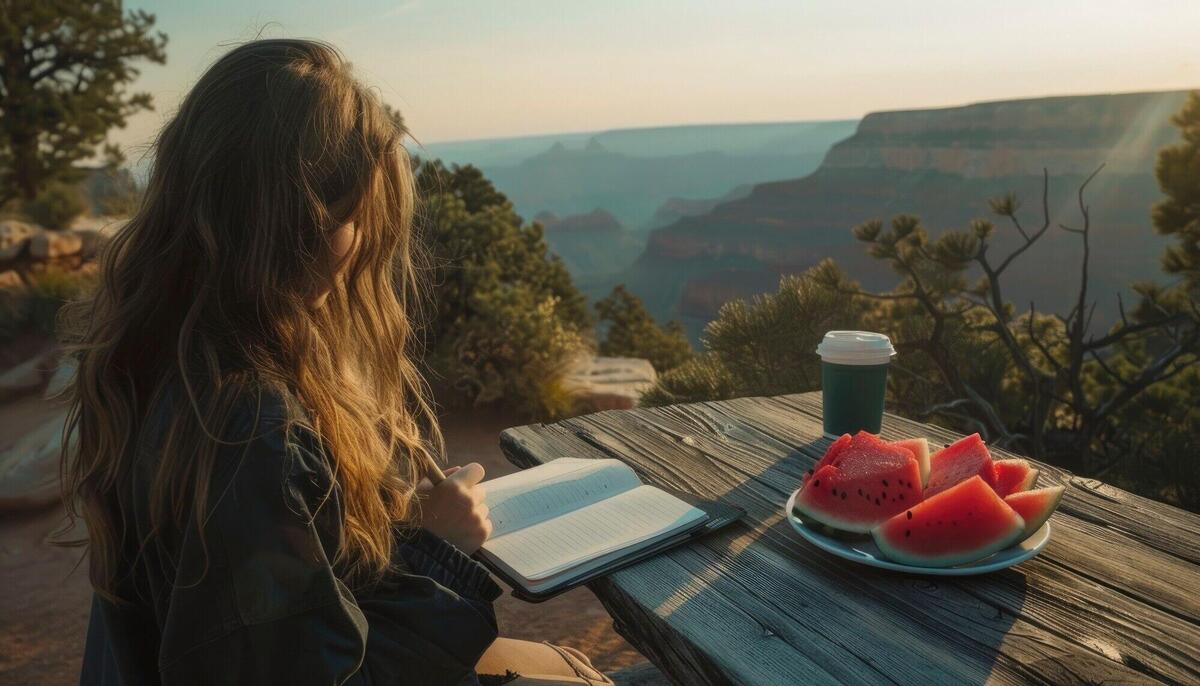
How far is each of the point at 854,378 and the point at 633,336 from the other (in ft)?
27.8

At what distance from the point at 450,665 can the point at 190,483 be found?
433 mm

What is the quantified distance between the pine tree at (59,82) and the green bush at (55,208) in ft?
3.31

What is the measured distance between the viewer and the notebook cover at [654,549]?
133 cm

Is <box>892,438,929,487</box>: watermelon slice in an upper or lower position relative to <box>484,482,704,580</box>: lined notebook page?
upper

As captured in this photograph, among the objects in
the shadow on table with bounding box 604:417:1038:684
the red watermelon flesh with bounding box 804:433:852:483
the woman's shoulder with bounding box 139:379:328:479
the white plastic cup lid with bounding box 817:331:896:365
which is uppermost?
the woman's shoulder with bounding box 139:379:328:479

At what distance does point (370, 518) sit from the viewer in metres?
1.21

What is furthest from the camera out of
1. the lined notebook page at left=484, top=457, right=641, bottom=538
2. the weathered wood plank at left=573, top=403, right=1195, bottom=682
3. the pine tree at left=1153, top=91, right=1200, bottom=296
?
the pine tree at left=1153, top=91, right=1200, bottom=296

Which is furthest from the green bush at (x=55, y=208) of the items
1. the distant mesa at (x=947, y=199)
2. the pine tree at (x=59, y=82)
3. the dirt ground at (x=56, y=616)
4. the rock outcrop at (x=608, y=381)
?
the distant mesa at (x=947, y=199)

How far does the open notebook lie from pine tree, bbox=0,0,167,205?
12394mm

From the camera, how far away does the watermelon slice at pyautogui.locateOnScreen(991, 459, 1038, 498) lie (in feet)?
5.05

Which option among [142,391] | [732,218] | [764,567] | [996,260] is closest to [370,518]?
[142,391]

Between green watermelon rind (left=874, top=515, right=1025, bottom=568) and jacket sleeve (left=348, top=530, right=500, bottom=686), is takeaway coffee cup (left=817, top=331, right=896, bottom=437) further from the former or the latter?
jacket sleeve (left=348, top=530, right=500, bottom=686)

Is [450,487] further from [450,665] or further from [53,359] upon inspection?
[53,359]

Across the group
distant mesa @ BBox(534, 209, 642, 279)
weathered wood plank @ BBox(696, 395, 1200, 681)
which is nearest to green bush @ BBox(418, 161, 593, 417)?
weathered wood plank @ BBox(696, 395, 1200, 681)
